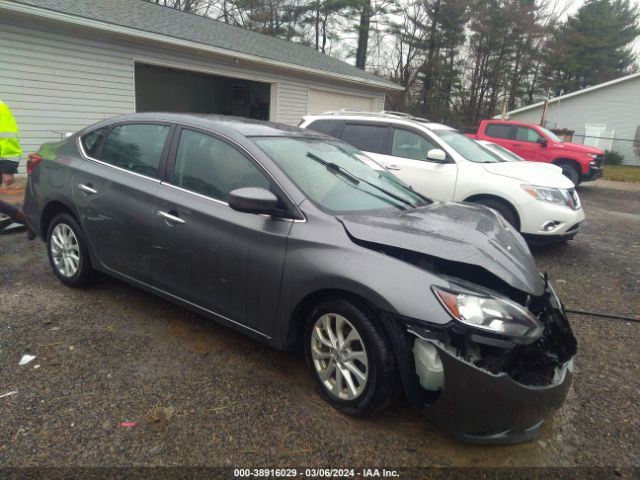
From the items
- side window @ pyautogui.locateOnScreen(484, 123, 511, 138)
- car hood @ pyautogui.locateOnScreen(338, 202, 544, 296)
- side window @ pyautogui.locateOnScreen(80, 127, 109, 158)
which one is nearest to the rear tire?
side window @ pyautogui.locateOnScreen(80, 127, 109, 158)

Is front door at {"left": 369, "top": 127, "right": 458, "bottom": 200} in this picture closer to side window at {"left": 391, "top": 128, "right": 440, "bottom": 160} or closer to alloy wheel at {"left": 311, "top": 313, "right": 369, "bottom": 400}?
side window at {"left": 391, "top": 128, "right": 440, "bottom": 160}

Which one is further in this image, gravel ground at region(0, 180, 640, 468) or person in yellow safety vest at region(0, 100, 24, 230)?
person in yellow safety vest at region(0, 100, 24, 230)

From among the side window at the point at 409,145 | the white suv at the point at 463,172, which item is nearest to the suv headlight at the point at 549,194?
the white suv at the point at 463,172

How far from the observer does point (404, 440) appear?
244 cm

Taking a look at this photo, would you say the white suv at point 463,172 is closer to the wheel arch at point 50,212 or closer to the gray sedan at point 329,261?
the gray sedan at point 329,261

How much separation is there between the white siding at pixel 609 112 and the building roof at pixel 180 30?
49.7ft

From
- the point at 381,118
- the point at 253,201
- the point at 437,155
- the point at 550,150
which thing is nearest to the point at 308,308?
the point at 253,201

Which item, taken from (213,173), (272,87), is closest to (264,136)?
(213,173)

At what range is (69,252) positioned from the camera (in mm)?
4051

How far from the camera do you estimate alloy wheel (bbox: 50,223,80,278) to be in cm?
400

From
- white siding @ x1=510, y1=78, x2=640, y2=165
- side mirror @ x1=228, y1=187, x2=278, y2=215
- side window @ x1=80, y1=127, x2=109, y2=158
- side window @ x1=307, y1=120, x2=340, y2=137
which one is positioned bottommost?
side mirror @ x1=228, y1=187, x2=278, y2=215

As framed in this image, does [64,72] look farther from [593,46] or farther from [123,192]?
[593,46]

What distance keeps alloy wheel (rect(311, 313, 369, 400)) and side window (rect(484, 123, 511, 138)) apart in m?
13.0

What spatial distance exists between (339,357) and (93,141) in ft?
9.71
